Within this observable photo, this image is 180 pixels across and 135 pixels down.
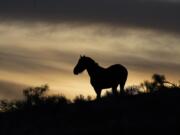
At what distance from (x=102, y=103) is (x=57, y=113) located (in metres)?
1.67

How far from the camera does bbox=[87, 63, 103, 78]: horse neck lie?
2975cm

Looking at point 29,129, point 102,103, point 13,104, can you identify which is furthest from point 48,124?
point 13,104

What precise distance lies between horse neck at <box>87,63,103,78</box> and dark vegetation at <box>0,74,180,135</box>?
106cm

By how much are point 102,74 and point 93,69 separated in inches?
22.7

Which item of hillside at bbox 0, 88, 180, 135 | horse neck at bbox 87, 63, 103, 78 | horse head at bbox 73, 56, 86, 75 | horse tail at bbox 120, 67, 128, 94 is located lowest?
hillside at bbox 0, 88, 180, 135

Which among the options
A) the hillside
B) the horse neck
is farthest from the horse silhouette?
the hillside

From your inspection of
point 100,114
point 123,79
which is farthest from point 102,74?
point 100,114

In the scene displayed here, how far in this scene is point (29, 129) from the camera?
25.4 meters

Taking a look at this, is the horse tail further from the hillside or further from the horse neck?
the hillside

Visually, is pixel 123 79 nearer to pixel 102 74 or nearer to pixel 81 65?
pixel 102 74

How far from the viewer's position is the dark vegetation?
22.2 m

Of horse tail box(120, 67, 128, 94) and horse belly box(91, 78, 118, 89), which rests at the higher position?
horse tail box(120, 67, 128, 94)

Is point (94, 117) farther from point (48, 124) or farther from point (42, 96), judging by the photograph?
point (42, 96)

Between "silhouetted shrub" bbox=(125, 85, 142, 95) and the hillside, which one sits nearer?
the hillside
